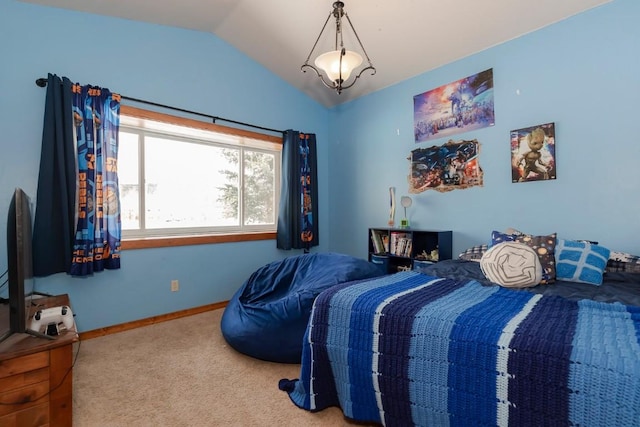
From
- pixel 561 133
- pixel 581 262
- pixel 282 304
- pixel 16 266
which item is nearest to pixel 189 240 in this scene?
pixel 282 304

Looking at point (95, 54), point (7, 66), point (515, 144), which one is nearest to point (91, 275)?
point (7, 66)

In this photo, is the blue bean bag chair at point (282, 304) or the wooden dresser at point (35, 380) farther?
the blue bean bag chair at point (282, 304)

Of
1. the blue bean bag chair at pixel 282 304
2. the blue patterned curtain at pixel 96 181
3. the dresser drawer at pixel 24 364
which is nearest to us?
the dresser drawer at pixel 24 364

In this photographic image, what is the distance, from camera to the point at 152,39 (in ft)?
9.39

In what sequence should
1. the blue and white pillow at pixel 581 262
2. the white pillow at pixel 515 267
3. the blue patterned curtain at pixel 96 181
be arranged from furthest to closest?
the blue patterned curtain at pixel 96 181 < the blue and white pillow at pixel 581 262 < the white pillow at pixel 515 267

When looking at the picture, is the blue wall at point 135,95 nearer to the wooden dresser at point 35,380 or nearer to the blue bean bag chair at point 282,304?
the blue bean bag chair at point 282,304

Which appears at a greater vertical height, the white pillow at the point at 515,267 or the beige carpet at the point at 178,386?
the white pillow at the point at 515,267

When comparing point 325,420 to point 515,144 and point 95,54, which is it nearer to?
point 515,144

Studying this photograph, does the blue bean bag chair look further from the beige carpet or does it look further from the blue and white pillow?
the blue and white pillow

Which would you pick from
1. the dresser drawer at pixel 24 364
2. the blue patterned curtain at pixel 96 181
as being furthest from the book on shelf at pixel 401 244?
the dresser drawer at pixel 24 364

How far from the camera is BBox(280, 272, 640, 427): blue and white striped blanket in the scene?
917 mm

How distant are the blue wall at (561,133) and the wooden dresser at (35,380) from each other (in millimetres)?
3062

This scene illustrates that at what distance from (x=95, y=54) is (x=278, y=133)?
1870 mm

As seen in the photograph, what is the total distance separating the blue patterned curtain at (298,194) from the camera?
3.71m
